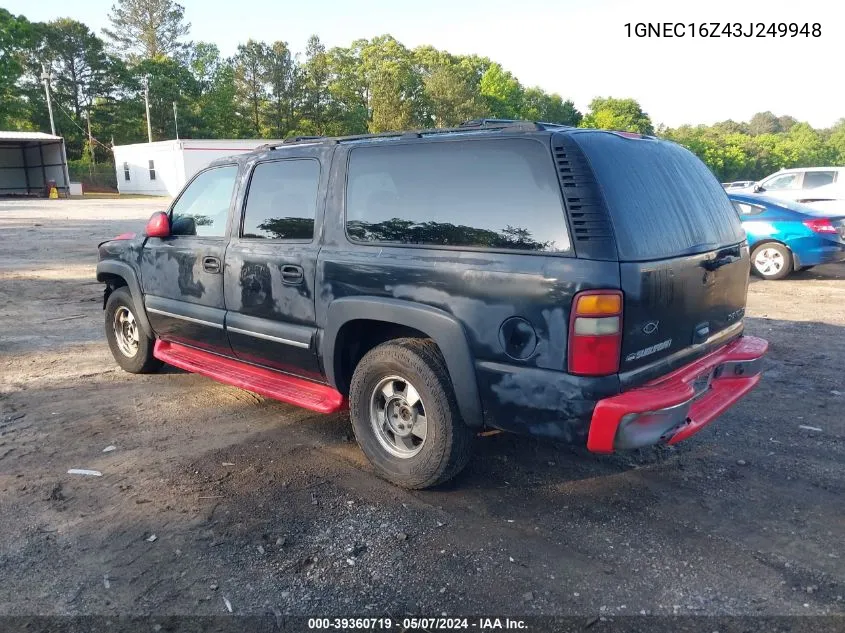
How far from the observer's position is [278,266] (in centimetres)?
421

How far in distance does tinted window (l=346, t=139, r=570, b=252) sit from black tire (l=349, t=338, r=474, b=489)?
2.04ft

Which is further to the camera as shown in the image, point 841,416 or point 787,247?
point 787,247

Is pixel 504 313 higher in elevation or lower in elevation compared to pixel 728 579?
higher

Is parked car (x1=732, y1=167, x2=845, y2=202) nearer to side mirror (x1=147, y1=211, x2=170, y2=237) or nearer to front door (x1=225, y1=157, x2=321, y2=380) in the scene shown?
front door (x1=225, y1=157, x2=321, y2=380)

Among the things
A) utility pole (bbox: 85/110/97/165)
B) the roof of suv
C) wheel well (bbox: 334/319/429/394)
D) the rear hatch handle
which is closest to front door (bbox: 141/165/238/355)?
the roof of suv

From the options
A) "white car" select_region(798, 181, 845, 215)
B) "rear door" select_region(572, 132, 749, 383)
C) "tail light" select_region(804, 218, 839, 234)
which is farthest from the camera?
"white car" select_region(798, 181, 845, 215)

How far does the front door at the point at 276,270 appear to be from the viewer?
411 cm

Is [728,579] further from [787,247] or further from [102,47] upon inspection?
[102,47]

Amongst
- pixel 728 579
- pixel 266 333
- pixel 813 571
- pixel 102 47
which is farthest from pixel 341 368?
pixel 102 47

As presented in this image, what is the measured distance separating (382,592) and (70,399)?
3582mm

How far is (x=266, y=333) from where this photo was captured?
14.3 ft

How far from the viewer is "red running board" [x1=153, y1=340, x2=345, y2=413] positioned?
13.5 ft

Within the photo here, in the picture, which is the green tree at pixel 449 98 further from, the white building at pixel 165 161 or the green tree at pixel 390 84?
the white building at pixel 165 161

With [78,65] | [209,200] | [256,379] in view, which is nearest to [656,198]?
[256,379]
